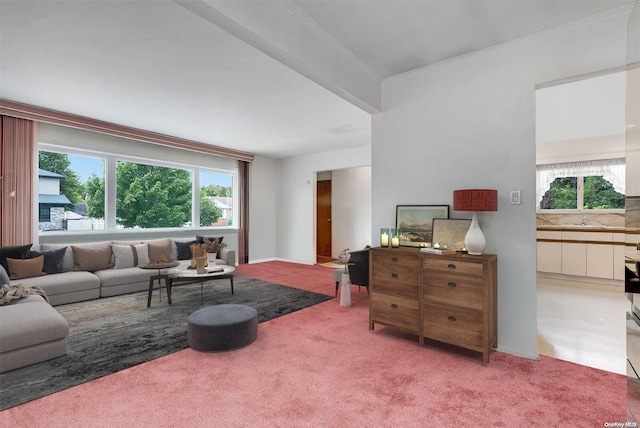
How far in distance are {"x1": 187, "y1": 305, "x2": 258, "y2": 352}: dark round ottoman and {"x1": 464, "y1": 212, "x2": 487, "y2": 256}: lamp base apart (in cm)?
205

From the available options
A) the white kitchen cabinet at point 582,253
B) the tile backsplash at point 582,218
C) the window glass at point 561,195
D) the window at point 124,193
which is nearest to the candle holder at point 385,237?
the white kitchen cabinet at point 582,253

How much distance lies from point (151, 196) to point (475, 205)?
225 inches

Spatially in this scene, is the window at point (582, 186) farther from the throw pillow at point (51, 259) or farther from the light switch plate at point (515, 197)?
the throw pillow at point (51, 259)

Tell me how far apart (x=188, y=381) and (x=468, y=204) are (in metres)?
2.56

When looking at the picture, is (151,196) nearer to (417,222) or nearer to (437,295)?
(417,222)

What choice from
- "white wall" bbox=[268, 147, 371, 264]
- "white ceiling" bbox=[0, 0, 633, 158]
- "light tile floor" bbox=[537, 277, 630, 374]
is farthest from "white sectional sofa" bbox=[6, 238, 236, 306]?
"light tile floor" bbox=[537, 277, 630, 374]

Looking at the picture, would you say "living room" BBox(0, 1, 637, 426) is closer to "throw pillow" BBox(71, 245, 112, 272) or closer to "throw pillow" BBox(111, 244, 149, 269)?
"throw pillow" BBox(71, 245, 112, 272)

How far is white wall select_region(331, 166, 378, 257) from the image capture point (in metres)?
7.64

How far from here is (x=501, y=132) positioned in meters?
2.69

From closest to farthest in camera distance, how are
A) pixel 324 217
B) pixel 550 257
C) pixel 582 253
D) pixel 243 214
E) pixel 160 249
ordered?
pixel 582 253 → pixel 160 249 → pixel 550 257 → pixel 243 214 → pixel 324 217

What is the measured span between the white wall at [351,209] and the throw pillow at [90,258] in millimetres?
5075

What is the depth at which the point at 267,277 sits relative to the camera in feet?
18.8

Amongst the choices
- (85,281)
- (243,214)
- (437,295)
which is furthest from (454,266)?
(243,214)

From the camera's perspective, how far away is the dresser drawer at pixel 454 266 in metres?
2.41
